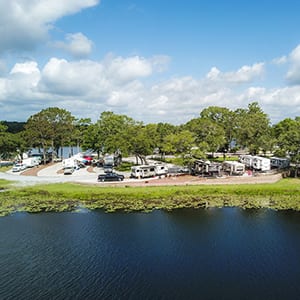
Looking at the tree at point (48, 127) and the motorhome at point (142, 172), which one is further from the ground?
the tree at point (48, 127)

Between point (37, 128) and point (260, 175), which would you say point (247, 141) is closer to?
point (260, 175)

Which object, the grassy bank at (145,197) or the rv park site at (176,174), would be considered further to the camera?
the rv park site at (176,174)

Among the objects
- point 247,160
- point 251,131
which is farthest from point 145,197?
point 251,131

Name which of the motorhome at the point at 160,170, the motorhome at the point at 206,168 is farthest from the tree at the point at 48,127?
the motorhome at the point at 206,168

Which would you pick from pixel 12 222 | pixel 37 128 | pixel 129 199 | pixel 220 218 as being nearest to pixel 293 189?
pixel 220 218

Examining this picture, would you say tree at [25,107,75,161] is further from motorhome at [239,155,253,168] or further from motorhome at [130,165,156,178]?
motorhome at [239,155,253,168]

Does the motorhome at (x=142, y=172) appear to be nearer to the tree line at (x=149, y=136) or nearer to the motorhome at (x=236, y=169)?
the tree line at (x=149, y=136)

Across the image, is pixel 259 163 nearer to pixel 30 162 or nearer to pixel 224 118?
pixel 224 118
